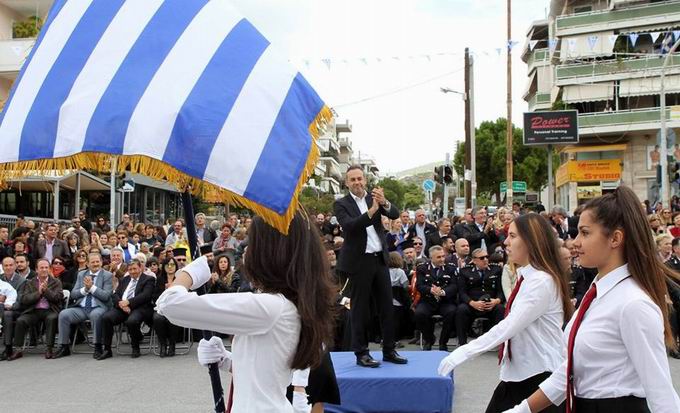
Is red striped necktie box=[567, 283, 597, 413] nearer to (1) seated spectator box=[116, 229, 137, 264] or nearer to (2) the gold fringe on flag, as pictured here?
(2) the gold fringe on flag

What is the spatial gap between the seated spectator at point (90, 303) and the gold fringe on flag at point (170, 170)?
7874mm

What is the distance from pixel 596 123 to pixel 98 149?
40.4m

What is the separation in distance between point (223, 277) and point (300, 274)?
881 cm

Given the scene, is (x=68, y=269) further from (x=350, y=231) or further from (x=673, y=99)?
(x=673, y=99)

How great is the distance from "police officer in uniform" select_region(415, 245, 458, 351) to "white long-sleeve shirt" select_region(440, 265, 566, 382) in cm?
619

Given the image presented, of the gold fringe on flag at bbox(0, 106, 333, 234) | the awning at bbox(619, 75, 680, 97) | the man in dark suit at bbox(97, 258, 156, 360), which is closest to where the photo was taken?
the gold fringe on flag at bbox(0, 106, 333, 234)

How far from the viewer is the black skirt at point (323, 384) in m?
3.36

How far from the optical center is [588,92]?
40625 mm

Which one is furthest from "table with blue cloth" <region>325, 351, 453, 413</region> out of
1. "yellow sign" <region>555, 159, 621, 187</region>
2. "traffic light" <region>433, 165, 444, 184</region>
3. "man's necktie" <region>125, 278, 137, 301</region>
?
"yellow sign" <region>555, 159, 621, 187</region>

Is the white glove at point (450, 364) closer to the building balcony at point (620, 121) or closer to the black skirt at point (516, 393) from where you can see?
the black skirt at point (516, 393)

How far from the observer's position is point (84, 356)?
411 inches

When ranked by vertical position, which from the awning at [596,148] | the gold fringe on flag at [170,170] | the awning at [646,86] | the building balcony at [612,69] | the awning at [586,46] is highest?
the awning at [586,46]

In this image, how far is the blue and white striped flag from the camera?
271 centimetres

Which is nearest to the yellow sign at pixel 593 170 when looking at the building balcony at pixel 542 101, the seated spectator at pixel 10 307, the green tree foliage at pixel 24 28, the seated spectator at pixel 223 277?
the building balcony at pixel 542 101
